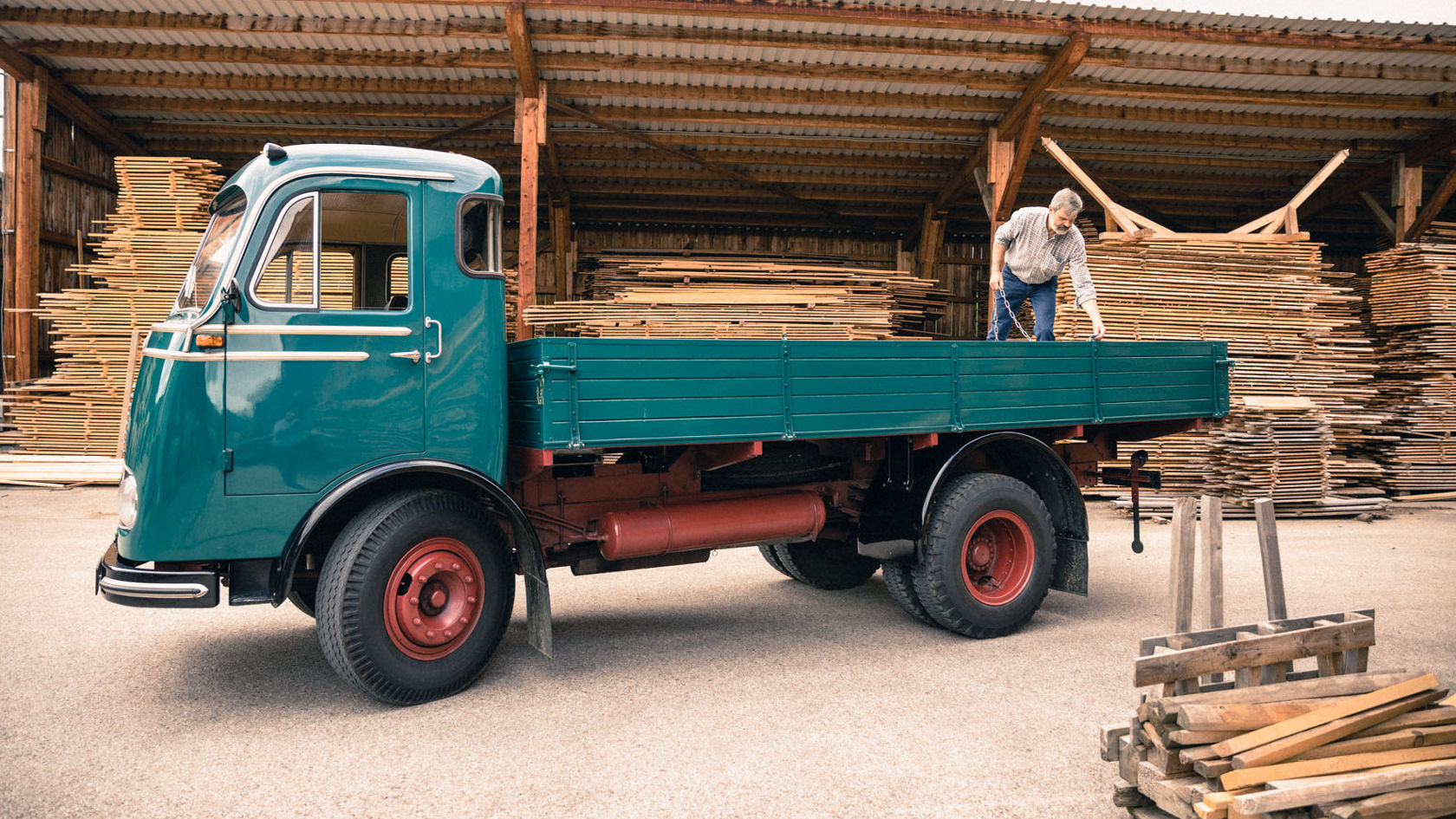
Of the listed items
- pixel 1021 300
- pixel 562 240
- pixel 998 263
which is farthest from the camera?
pixel 562 240

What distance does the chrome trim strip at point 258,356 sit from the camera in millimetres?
4242

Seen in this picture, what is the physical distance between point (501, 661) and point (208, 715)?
1457 millimetres

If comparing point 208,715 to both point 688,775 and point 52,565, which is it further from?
point 52,565

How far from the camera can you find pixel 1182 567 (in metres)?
3.91

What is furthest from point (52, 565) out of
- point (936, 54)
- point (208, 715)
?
point (936, 54)

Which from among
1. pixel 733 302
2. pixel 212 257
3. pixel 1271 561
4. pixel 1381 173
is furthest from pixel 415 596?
pixel 1381 173

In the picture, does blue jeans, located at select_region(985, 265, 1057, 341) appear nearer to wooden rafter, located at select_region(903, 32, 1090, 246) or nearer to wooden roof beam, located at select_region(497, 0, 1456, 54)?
wooden roof beam, located at select_region(497, 0, 1456, 54)

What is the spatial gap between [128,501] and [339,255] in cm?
156

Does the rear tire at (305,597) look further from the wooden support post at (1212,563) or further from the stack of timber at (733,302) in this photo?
the stack of timber at (733,302)

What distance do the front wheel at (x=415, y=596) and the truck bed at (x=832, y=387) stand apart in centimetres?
62

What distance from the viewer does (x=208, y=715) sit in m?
4.42

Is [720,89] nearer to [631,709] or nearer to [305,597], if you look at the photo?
[305,597]

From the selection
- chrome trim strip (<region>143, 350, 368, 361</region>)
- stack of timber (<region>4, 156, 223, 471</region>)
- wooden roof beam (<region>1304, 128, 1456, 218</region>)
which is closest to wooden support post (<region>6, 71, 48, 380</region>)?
stack of timber (<region>4, 156, 223, 471</region>)

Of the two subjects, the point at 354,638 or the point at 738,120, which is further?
the point at 738,120
